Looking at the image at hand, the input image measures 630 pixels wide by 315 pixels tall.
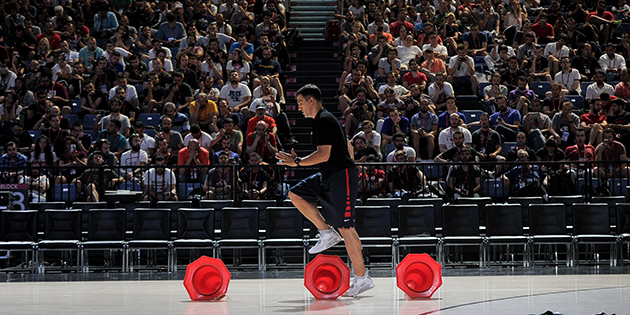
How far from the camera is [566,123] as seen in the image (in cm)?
1443

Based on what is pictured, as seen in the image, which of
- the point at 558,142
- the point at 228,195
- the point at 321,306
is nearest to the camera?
the point at 321,306

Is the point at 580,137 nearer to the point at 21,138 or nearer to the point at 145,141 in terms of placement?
the point at 145,141

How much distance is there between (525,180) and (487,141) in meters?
1.39

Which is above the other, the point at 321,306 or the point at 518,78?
the point at 518,78

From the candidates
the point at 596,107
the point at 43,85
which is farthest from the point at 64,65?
the point at 596,107

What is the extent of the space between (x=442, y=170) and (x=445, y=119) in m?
1.80

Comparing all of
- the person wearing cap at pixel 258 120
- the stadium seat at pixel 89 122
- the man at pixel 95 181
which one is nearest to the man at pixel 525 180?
the person wearing cap at pixel 258 120

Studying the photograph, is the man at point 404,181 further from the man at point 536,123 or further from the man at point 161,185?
the man at point 161,185

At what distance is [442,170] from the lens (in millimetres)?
12984

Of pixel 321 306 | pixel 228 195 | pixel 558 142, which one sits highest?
pixel 558 142

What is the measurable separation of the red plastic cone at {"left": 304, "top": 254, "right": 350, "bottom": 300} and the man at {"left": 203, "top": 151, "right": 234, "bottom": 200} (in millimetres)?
5397

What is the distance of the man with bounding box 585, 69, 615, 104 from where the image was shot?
15477 millimetres

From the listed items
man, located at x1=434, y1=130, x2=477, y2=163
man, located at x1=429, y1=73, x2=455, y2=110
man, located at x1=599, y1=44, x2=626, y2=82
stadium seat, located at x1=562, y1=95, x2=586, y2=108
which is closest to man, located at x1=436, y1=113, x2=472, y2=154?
man, located at x1=434, y1=130, x2=477, y2=163

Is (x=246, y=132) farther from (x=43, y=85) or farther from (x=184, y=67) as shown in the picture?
(x=43, y=85)
